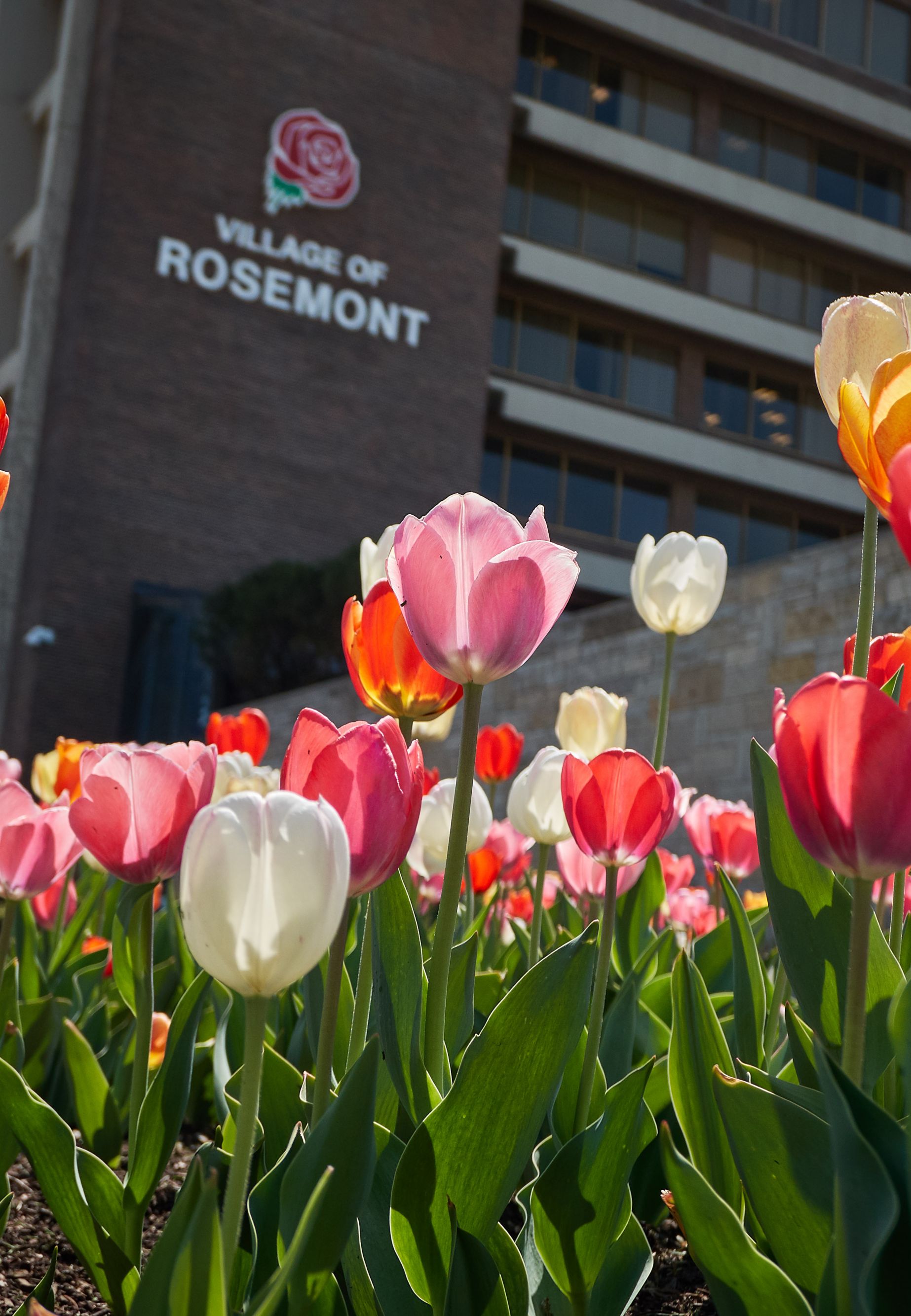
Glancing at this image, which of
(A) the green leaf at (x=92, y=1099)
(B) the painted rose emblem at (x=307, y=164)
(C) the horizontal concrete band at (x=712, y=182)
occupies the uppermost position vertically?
(C) the horizontal concrete band at (x=712, y=182)

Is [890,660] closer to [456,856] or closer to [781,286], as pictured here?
[456,856]

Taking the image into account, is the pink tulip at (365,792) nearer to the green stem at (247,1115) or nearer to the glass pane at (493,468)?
the green stem at (247,1115)

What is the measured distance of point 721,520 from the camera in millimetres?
20312

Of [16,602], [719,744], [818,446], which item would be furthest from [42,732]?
[818,446]

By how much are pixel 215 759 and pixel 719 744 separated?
5.35 metres

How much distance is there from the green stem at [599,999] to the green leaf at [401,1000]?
0.55ft

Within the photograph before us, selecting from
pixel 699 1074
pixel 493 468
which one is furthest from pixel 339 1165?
pixel 493 468

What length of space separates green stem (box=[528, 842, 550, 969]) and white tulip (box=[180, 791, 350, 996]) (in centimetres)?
79

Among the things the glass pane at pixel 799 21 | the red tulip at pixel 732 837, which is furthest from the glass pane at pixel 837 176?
the red tulip at pixel 732 837

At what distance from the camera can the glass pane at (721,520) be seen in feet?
66.1

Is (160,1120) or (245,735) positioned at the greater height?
(245,735)

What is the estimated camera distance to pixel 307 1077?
3.21 ft

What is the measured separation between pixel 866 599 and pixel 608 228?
20856mm

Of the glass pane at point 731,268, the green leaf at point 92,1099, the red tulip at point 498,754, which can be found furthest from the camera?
the glass pane at point 731,268
